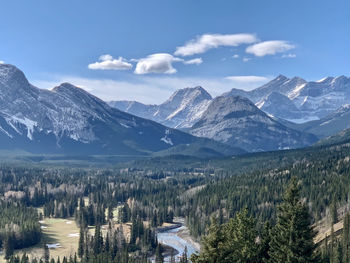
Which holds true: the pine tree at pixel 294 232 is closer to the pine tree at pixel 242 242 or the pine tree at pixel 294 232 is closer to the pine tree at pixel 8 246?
the pine tree at pixel 242 242

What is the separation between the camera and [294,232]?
5875 cm

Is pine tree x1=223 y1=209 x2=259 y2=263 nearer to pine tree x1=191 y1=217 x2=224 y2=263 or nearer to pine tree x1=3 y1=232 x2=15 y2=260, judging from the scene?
Answer: pine tree x1=191 y1=217 x2=224 y2=263

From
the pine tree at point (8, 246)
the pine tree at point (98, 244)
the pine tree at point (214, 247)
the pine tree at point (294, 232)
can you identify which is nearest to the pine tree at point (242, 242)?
the pine tree at point (214, 247)

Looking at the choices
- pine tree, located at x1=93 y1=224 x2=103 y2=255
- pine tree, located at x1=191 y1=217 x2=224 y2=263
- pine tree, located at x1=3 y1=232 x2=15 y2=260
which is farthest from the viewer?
pine tree, located at x1=3 y1=232 x2=15 y2=260

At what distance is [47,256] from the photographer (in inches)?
6752

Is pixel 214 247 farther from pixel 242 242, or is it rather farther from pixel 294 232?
pixel 294 232

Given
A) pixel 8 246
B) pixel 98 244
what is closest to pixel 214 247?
pixel 98 244

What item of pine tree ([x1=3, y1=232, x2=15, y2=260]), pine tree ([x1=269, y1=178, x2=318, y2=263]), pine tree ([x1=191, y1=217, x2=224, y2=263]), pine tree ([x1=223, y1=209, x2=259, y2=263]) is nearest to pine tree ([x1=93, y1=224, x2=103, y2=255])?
pine tree ([x1=3, y1=232, x2=15, y2=260])

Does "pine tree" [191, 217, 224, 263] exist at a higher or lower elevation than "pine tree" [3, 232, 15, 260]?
higher

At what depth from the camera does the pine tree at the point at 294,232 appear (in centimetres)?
5853

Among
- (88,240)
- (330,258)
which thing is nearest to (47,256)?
(88,240)

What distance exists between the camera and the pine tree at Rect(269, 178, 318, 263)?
2304 inches

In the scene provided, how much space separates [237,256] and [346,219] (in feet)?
349

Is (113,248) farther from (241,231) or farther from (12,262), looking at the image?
(241,231)
